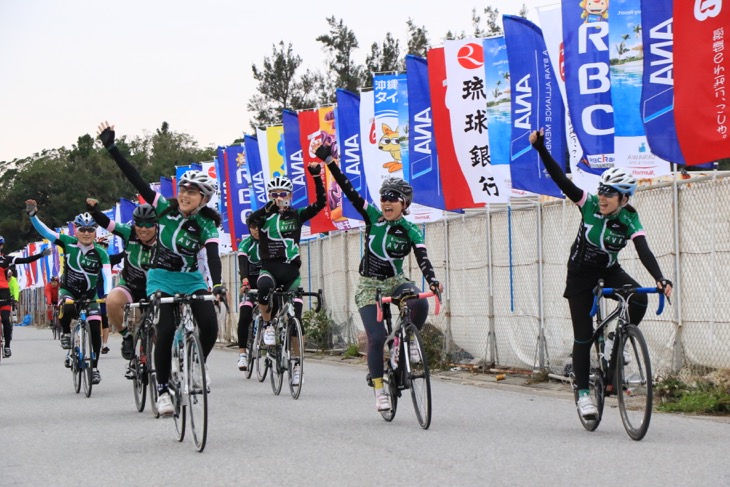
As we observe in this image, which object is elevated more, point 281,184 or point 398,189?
point 281,184

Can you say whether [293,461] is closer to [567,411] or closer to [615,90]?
[567,411]

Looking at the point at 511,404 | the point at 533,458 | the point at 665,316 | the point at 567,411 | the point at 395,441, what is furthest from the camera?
the point at 665,316

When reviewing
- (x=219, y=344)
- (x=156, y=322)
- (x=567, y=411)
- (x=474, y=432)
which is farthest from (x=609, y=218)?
(x=219, y=344)

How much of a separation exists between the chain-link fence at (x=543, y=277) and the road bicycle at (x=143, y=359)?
5.10 metres

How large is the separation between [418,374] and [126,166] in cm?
278

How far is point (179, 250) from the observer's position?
29.6 feet

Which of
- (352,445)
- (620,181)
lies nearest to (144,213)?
(352,445)

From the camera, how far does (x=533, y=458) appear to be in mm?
7270

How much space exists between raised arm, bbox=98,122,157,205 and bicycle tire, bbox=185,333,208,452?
1.26 m

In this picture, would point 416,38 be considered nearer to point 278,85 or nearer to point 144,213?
point 278,85

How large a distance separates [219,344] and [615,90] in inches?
595

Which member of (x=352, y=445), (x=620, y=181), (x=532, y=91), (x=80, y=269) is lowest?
(x=352, y=445)

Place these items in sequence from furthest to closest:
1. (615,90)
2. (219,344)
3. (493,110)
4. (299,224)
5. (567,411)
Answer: (219,344), (493,110), (615,90), (299,224), (567,411)

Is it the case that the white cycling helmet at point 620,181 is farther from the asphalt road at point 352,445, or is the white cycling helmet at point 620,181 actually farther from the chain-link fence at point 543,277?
the chain-link fence at point 543,277
